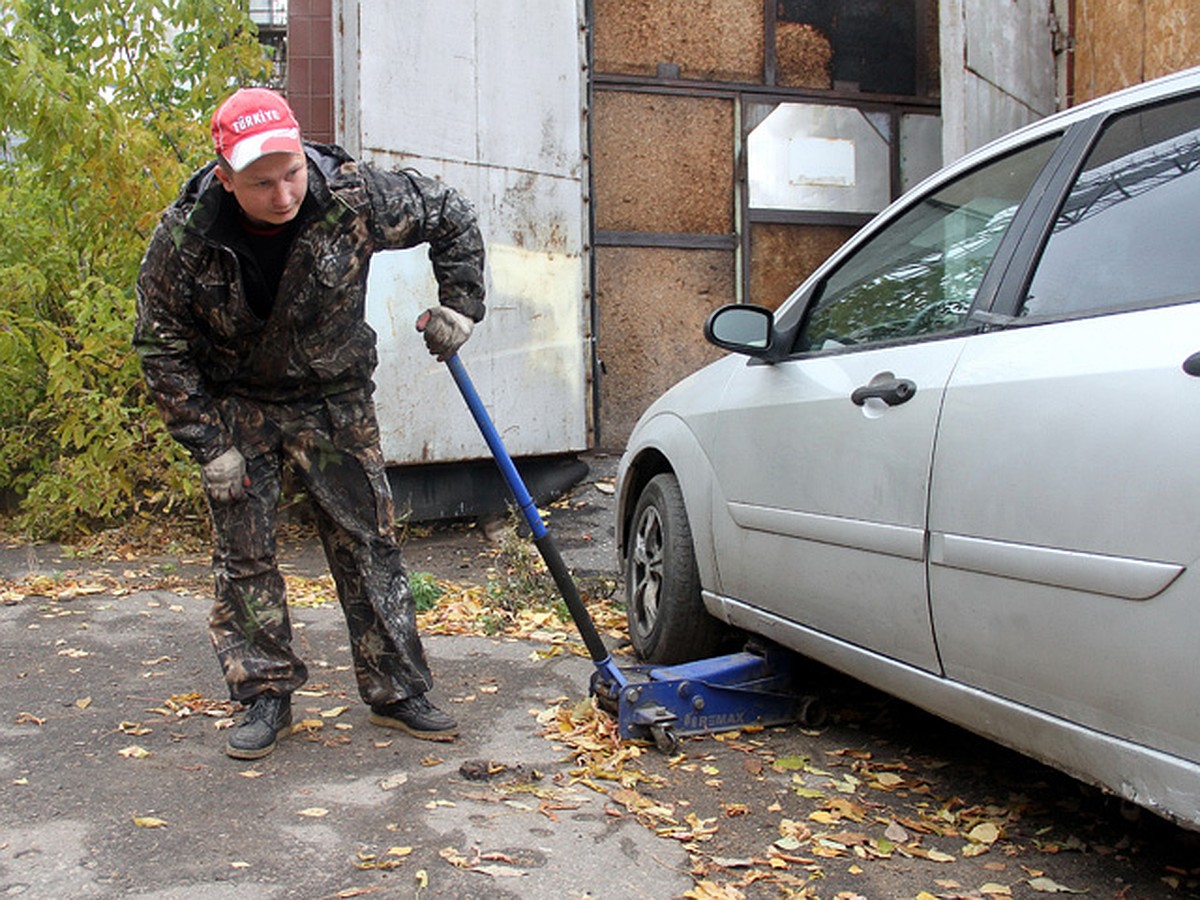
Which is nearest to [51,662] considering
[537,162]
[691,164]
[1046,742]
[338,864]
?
[338,864]

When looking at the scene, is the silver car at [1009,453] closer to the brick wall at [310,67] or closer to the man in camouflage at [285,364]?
the man in camouflage at [285,364]

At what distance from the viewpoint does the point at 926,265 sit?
126 inches

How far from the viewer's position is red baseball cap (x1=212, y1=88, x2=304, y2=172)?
2949 millimetres

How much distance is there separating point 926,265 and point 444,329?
1314mm

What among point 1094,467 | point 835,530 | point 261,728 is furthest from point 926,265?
point 261,728

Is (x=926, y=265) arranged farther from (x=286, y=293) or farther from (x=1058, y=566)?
(x=286, y=293)

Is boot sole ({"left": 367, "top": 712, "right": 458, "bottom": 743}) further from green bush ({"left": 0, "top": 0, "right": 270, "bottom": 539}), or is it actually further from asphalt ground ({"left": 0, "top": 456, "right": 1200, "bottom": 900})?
green bush ({"left": 0, "top": 0, "right": 270, "bottom": 539})

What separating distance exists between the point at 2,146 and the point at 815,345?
6.13m

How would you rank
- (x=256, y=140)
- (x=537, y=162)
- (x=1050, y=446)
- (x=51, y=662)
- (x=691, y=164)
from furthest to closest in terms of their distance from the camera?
(x=691, y=164) → (x=537, y=162) → (x=51, y=662) → (x=256, y=140) → (x=1050, y=446)

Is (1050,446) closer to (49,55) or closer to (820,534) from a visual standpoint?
(820,534)

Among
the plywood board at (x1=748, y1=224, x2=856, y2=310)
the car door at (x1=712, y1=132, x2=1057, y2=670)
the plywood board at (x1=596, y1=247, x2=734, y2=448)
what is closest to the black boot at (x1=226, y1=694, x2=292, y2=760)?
the car door at (x1=712, y1=132, x2=1057, y2=670)

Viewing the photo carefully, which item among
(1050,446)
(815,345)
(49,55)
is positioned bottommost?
(1050,446)

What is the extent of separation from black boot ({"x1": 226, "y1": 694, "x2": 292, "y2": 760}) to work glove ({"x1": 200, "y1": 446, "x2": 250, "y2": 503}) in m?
0.61

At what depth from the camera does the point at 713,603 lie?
3857 mm
